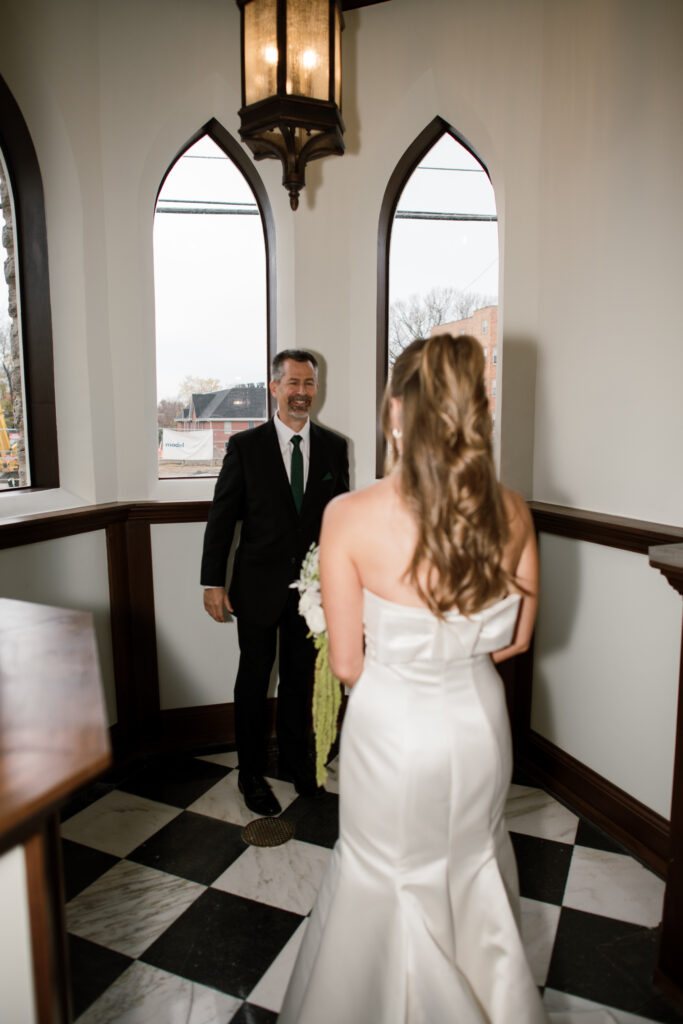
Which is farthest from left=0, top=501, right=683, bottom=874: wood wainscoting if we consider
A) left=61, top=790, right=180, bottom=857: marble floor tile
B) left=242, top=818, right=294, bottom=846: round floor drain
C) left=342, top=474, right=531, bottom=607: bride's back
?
left=342, top=474, right=531, bottom=607: bride's back

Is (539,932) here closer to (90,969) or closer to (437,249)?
(90,969)

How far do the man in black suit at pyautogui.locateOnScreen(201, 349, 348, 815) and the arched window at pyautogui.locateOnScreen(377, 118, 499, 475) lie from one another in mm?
737

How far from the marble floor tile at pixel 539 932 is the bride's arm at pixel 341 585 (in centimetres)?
119

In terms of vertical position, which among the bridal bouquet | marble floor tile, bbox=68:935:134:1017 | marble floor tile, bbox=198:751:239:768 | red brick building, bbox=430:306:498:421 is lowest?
marble floor tile, bbox=198:751:239:768

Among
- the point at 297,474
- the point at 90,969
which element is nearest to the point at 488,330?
the point at 297,474

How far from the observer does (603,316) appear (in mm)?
2768

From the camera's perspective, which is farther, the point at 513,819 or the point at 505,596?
the point at 513,819

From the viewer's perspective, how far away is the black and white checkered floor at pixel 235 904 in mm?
1960

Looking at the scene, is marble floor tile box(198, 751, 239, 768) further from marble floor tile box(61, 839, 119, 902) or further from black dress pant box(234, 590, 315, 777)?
marble floor tile box(61, 839, 119, 902)

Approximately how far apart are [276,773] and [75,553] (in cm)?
141

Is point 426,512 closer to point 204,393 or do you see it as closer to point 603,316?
point 603,316

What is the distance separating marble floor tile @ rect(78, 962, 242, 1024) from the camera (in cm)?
188

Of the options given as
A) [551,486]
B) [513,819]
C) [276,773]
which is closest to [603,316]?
[551,486]

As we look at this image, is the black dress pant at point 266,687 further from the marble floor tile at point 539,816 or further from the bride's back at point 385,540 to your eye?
the bride's back at point 385,540
